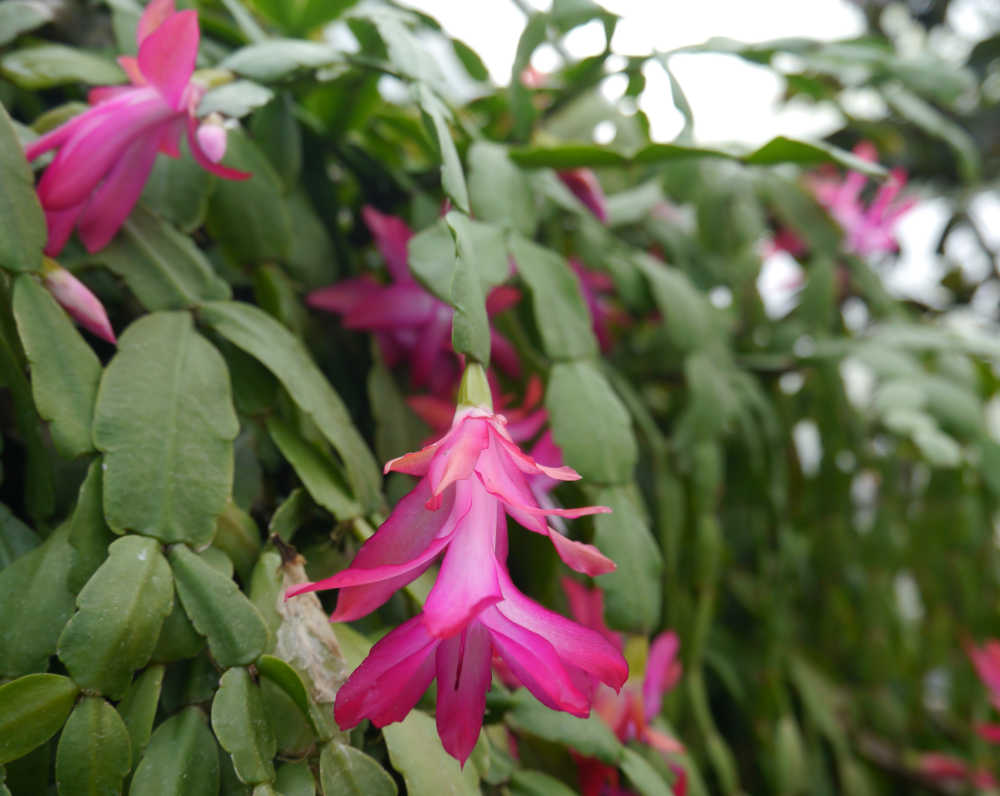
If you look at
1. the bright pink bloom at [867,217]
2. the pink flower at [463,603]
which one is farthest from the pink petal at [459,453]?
the bright pink bloom at [867,217]

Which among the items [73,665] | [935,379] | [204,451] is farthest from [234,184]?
[935,379]

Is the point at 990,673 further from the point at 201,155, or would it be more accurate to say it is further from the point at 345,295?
the point at 201,155

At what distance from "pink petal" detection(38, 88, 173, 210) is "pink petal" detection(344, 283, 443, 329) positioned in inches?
6.7

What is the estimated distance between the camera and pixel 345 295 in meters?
0.53

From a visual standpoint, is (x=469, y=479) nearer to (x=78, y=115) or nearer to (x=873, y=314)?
(x=78, y=115)

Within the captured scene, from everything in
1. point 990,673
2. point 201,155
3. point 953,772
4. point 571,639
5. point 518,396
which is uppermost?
point 201,155

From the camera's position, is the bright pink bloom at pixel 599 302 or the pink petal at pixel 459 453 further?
the bright pink bloom at pixel 599 302

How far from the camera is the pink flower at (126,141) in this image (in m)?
0.39

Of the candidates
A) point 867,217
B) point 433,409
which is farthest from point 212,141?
point 867,217

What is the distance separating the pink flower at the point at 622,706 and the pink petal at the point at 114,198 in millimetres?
350

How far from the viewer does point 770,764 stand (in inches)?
28.3

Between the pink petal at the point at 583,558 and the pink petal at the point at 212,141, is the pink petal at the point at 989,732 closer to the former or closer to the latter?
the pink petal at the point at 583,558

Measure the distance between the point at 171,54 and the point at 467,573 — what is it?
30 centimetres

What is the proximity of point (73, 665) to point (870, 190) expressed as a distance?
3.81 feet
